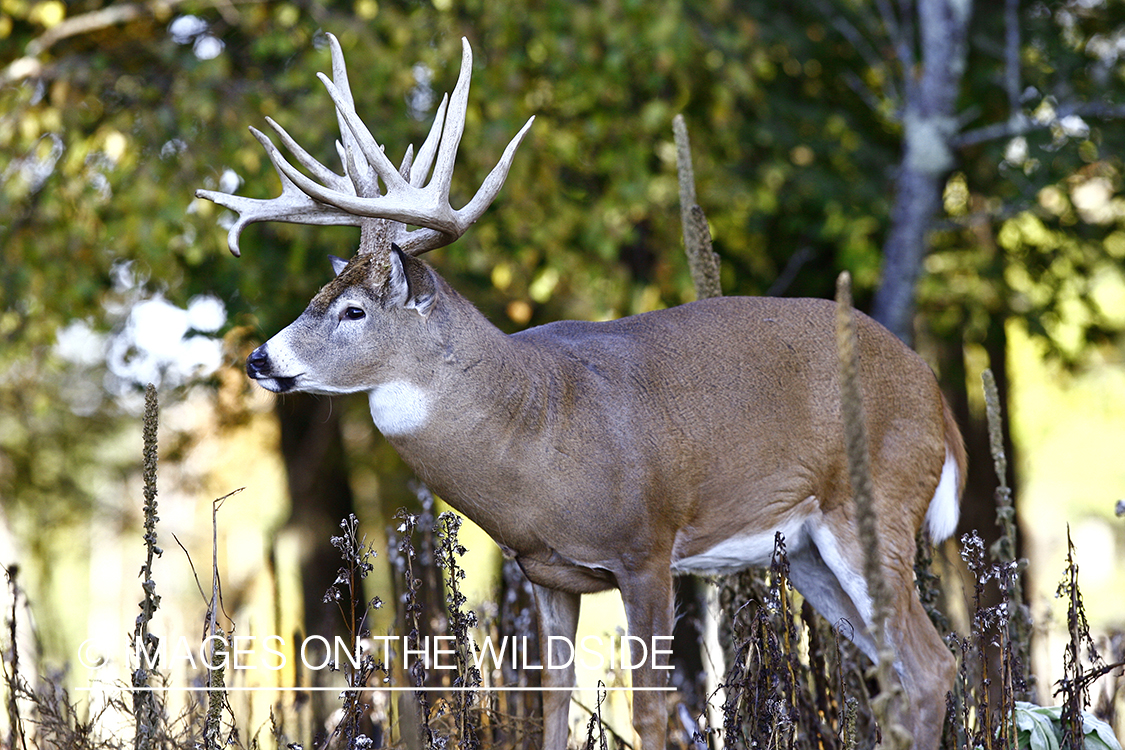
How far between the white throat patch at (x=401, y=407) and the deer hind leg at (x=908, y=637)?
1.54 m

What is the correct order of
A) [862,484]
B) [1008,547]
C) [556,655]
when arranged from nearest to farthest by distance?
[862,484], [556,655], [1008,547]

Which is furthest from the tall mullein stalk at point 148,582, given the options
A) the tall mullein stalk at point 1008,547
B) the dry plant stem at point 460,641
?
the tall mullein stalk at point 1008,547

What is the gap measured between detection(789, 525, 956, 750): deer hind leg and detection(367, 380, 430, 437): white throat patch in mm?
1537

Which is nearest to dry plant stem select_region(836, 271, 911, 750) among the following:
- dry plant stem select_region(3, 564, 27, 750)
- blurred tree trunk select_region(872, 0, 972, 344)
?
dry plant stem select_region(3, 564, 27, 750)

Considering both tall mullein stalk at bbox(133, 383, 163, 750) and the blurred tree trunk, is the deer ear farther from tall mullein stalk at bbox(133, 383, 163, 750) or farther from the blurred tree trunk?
the blurred tree trunk

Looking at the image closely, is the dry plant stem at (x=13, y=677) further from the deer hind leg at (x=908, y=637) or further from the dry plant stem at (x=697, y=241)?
the dry plant stem at (x=697, y=241)

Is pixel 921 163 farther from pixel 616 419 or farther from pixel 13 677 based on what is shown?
pixel 13 677

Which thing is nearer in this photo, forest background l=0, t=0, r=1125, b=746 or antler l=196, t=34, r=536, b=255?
antler l=196, t=34, r=536, b=255

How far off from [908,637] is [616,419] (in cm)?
134

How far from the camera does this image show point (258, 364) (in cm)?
386

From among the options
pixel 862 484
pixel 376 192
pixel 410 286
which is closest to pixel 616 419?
pixel 410 286

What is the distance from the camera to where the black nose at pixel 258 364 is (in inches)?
152

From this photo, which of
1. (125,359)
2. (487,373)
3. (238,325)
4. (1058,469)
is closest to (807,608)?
(487,373)

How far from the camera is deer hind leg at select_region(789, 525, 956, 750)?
13.8ft
